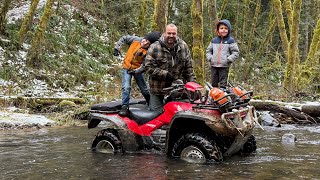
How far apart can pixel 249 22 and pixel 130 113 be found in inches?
978

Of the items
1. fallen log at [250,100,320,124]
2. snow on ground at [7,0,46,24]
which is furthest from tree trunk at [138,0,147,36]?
fallen log at [250,100,320,124]

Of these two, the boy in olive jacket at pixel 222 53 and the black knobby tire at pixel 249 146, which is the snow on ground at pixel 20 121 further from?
the black knobby tire at pixel 249 146

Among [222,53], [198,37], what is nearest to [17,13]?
[198,37]

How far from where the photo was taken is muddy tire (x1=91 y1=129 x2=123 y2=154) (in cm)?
707

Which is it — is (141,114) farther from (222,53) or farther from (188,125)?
(222,53)

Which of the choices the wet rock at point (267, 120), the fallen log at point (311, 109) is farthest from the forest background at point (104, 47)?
the fallen log at point (311, 109)

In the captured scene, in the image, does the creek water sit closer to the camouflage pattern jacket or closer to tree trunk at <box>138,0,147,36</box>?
the camouflage pattern jacket

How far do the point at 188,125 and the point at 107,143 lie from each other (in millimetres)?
1569

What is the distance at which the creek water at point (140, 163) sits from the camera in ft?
18.0

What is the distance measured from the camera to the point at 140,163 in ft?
20.4

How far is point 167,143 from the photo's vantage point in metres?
6.51

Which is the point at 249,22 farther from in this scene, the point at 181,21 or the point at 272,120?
the point at 272,120

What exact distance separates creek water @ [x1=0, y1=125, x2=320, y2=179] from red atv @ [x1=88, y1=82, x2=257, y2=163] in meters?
0.18

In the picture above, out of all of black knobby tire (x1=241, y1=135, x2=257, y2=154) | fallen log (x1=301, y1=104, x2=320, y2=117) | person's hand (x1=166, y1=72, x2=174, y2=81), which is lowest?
black knobby tire (x1=241, y1=135, x2=257, y2=154)
